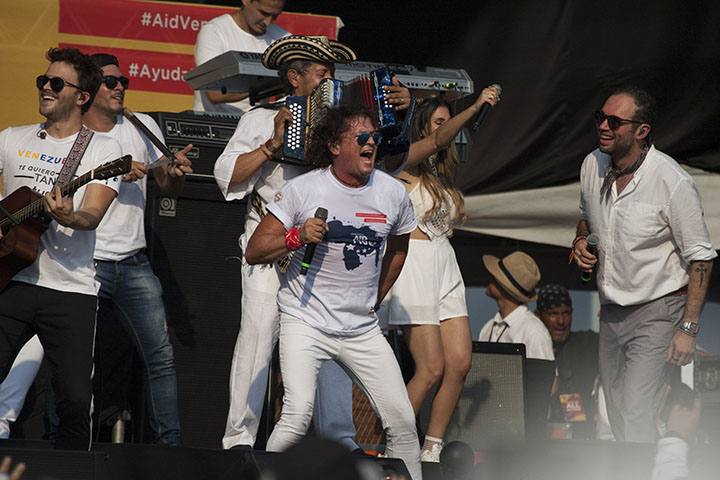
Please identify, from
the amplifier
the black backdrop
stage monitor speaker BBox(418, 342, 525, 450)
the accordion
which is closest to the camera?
the accordion

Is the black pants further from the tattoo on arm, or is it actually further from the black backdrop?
the black backdrop

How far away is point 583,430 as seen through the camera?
7.34 meters

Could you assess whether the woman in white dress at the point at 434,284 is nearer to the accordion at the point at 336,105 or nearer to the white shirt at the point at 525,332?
the accordion at the point at 336,105

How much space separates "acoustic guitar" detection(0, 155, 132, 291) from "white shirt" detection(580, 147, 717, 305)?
106 inches

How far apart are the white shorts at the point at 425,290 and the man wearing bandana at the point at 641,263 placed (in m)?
0.73

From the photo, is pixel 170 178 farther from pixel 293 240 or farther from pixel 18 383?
pixel 293 240

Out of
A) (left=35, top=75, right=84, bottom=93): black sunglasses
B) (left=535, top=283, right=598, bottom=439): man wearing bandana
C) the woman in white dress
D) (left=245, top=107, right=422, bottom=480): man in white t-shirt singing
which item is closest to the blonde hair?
the woman in white dress

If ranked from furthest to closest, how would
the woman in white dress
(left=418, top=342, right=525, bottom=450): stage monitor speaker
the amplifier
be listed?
(left=418, top=342, right=525, bottom=450): stage monitor speaker, the amplifier, the woman in white dress

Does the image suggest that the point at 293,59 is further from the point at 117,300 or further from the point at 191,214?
the point at 117,300

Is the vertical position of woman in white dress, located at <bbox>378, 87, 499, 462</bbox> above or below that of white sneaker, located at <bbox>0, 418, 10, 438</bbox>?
above

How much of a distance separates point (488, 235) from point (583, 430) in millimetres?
1769

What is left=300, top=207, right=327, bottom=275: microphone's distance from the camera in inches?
169

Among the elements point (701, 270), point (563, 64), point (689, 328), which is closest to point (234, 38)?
point (563, 64)

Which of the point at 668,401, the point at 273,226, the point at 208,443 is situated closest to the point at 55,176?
the point at 273,226
